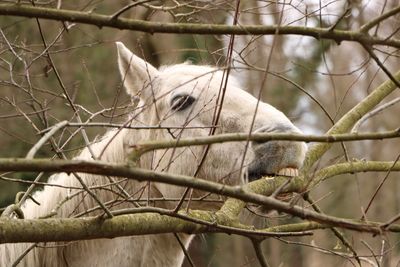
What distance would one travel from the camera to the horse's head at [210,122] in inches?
188

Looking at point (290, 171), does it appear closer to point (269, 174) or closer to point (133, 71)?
point (269, 174)

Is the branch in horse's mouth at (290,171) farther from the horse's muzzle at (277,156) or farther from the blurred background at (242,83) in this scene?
the blurred background at (242,83)

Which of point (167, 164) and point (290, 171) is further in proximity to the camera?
point (167, 164)

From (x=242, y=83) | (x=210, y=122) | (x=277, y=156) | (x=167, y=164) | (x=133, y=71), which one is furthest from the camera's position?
(x=242, y=83)

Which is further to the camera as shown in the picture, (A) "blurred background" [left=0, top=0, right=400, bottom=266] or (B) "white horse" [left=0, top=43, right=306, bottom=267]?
(A) "blurred background" [left=0, top=0, right=400, bottom=266]

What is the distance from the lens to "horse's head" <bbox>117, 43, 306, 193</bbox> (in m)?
4.77

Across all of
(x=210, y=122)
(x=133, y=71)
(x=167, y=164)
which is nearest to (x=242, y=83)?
(x=133, y=71)

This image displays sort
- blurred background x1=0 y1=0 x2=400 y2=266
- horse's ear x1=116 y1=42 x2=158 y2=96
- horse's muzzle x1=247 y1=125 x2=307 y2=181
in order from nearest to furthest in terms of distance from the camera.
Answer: horse's muzzle x1=247 y1=125 x2=307 y2=181, horse's ear x1=116 y1=42 x2=158 y2=96, blurred background x1=0 y1=0 x2=400 y2=266

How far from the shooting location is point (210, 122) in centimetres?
523

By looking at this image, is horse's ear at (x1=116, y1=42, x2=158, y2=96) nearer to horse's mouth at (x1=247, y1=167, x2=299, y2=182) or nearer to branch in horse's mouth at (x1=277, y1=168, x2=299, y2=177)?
horse's mouth at (x1=247, y1=167, x2=299, y2=182)

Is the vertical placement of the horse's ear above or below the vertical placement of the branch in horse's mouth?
above

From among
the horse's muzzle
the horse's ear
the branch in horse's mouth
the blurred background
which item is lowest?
the branch in horse's mouth

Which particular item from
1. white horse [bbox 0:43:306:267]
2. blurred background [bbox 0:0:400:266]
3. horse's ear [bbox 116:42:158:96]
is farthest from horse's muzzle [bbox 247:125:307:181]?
horse's ear [bbox 116:42:158:96]

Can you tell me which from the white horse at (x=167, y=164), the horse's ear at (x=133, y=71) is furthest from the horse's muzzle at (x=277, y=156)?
the horse's ear at (x=133, y=71)
